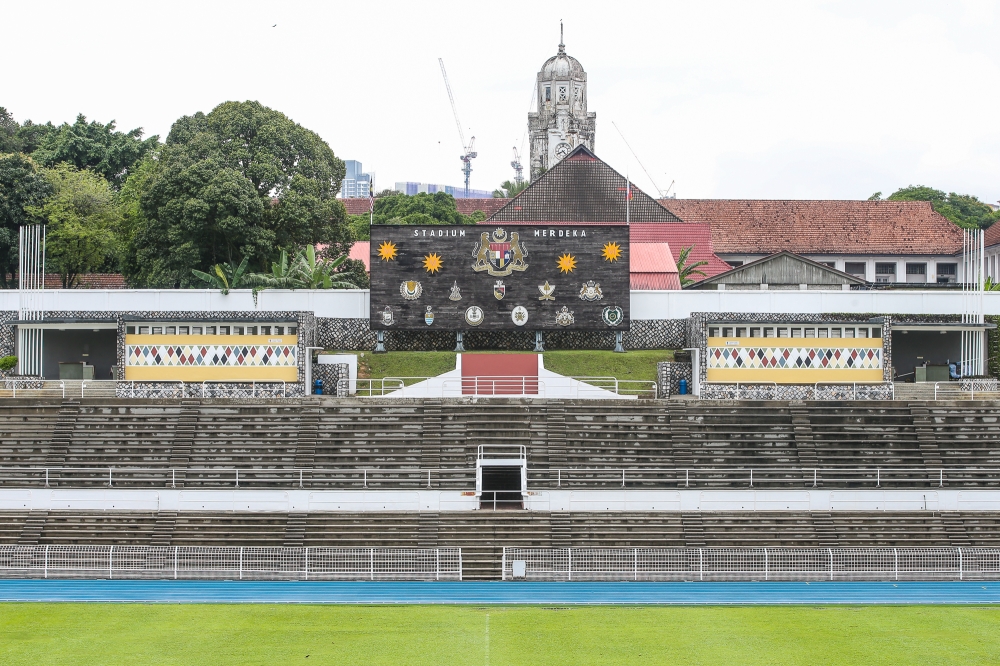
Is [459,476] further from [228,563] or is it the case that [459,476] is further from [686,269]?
[686,269]

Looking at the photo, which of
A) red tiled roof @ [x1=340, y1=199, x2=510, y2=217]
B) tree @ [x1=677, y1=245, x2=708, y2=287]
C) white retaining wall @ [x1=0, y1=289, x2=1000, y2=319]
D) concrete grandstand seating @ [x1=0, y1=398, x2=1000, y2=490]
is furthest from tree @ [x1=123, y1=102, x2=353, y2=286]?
red tiled roof @ [x1=340, y1=199, x2=510, y2=217]

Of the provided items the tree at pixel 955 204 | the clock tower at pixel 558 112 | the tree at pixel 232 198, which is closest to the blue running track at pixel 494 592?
the tree at pixel 232 198

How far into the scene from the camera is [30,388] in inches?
1543

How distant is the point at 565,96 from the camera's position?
395ft

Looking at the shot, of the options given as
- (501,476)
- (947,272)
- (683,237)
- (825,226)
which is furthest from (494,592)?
(947,272)

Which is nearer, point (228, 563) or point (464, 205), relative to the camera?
point (228, 563)

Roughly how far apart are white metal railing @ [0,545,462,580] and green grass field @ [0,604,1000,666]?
9.40ft

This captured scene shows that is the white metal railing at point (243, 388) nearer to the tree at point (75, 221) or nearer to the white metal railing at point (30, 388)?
the white metal railing at point (30, 388)

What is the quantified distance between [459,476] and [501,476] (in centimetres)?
206

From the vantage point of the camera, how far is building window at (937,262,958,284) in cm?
6620

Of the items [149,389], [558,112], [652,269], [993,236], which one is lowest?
[149,389]

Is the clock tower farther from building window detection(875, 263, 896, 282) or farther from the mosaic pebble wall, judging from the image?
the mosaic pebble wall

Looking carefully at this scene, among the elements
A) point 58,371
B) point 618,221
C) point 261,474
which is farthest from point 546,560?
point 618,221

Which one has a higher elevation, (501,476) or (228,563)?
(501,476)
